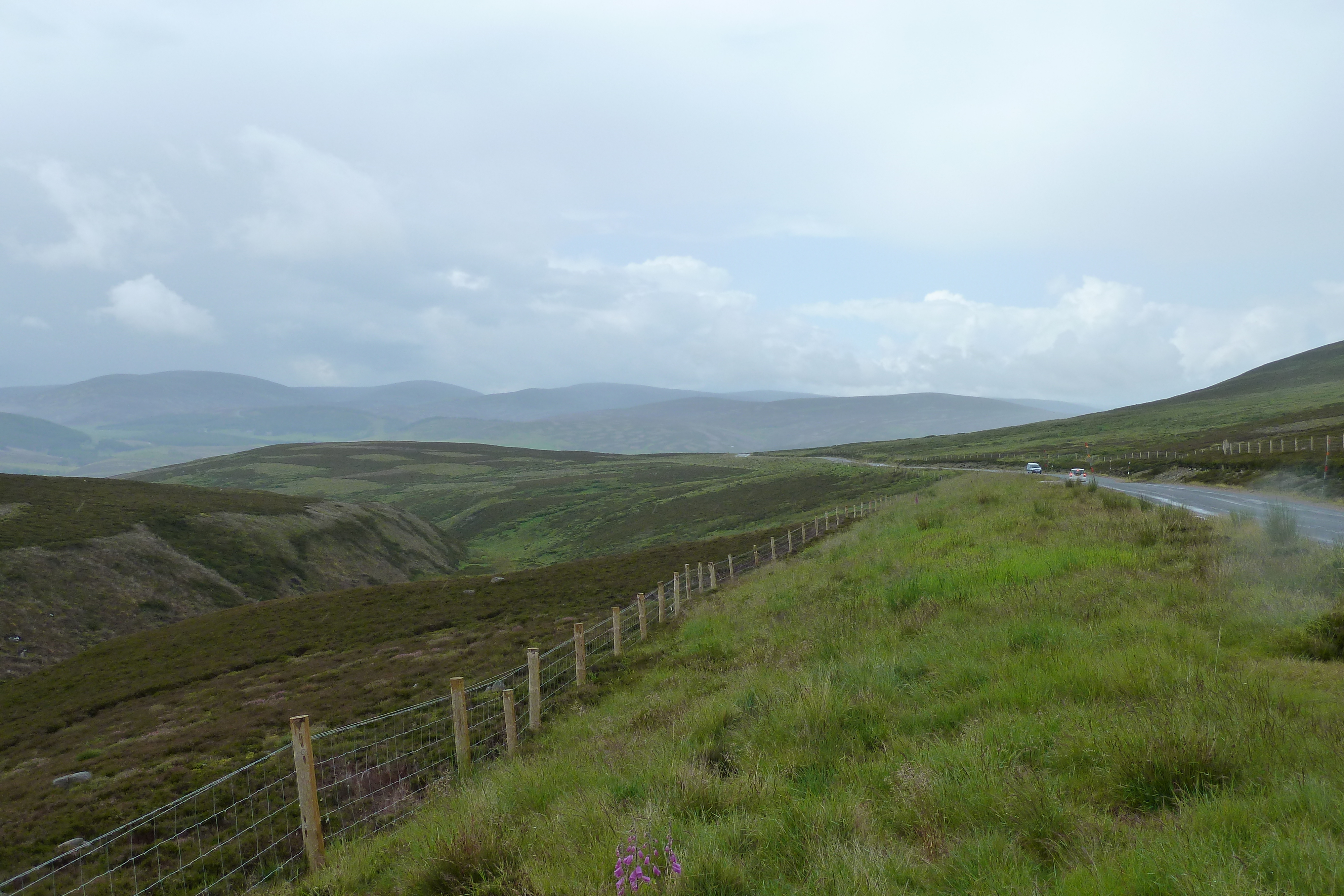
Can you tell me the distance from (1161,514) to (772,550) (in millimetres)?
16384

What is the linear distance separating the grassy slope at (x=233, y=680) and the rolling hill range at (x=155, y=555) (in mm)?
4409

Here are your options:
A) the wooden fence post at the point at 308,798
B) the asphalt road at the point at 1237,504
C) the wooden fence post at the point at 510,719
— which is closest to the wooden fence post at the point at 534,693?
the wooden fence post at the point at 510,719

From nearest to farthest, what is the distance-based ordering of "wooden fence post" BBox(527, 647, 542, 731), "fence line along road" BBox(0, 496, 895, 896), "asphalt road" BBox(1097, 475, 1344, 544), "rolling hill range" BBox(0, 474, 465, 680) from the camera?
"fence line along road" BBox(0, 496, 895, 896), "wooden fence post" BBox(527, 647, 542, 731), "asphalt road" BBox(1097, 475, 1344, 544), "rolling hill range" BBox(0, 474, 465, 680)

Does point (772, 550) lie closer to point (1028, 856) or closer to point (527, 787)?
point (527, 787)

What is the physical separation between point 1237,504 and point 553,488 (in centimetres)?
8604

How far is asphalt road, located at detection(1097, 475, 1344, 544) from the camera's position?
15.4 m

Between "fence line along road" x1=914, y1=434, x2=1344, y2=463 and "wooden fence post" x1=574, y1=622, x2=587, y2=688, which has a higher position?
"fence line along road" x1=914, y1=434, x2=1344, y2=463

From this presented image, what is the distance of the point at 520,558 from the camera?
64.5 meters

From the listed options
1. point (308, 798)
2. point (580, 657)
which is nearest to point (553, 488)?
point (580, 657)

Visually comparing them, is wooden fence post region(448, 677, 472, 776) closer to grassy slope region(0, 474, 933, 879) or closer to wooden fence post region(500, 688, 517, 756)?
wooden fence post region(500, 688, 517, 756)

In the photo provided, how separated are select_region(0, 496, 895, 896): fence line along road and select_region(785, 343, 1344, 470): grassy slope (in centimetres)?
6238

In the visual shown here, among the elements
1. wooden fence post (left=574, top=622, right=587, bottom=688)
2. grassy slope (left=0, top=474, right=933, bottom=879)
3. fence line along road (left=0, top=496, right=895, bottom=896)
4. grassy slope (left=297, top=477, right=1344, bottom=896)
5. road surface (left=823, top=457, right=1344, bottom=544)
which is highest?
grassy slope (left=297, top=477, right=1344, bottom=896)

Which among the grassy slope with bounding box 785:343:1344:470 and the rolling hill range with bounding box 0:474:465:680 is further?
the grassy slope with bounding box 785:343:1344:470

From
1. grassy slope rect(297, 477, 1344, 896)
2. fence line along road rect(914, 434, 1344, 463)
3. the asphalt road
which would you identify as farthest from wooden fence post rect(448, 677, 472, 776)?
fence line along road rect(914, 434, 1344, 463)
